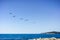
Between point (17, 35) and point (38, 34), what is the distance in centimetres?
51

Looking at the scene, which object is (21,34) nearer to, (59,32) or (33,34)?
(33,34)

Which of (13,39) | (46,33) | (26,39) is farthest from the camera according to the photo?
(46,33)

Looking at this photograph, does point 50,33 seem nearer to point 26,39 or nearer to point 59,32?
point 59,32

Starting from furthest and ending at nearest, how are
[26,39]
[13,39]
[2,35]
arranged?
1. [2,35]
2. [13,39]
3. [26,39]

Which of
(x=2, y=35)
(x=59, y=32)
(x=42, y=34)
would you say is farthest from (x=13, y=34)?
(x=59, y=32)

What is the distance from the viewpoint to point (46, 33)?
2.75m

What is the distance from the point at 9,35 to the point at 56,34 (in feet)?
3.88

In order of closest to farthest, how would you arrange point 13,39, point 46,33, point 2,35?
point 13,39 < point 2,35 < point 46,33

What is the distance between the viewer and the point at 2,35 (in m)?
2.57

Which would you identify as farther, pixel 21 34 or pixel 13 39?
pixel 21 34

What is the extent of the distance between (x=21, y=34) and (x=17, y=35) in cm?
12

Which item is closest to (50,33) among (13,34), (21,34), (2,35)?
(21,34)

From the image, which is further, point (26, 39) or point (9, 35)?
point (9, 35)

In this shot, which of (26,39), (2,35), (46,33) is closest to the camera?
(26,39)
